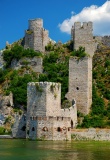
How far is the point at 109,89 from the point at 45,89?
935 cm

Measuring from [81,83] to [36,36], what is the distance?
11.9 m

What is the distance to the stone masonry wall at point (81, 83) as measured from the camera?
162ft

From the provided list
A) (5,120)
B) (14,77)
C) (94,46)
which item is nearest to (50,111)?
(5,120)

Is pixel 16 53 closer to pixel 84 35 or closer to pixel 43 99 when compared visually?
pixel 84 35

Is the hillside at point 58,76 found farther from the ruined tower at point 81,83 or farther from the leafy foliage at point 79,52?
the ruined tower at point 81,83

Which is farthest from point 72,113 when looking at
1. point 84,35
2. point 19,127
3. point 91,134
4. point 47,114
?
point 84,35

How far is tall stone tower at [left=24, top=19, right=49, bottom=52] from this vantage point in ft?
193

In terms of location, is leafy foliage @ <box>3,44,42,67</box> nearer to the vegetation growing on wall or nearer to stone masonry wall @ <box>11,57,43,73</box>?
stone masonry wall @ <box>11,57,43,73</box>

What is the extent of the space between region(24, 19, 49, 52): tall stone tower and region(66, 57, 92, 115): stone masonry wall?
986 centimetres

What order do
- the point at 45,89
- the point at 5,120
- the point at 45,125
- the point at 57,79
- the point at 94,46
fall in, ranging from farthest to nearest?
the point at 94,46 → the point at 57,79 → the point at 5,120 → the point at 45,89 → the point at 45,125

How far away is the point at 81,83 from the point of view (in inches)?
1953

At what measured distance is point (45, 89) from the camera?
147 feet

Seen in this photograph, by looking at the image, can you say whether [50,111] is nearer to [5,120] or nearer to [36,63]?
[5,120]

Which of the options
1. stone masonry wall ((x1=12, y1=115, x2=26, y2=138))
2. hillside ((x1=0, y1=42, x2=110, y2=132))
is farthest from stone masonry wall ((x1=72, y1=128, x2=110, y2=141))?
stone masonry wall ((x1=12, y1=115, x2=26, y2=138))
